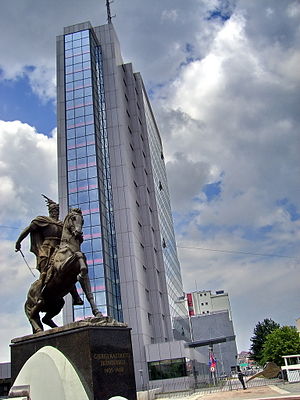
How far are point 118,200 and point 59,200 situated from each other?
8128mm

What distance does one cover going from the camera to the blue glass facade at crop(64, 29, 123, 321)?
53.7 m

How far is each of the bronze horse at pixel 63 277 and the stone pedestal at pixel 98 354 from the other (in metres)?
0.74

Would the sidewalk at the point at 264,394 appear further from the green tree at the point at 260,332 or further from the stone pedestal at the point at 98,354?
the green tree at the point at 260,332

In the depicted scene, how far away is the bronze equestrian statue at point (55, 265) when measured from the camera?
36.6 ft

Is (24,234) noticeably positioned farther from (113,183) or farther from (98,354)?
(113,183)

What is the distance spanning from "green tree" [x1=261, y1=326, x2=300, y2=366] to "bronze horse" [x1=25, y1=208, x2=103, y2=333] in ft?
136

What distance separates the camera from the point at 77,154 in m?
60.1

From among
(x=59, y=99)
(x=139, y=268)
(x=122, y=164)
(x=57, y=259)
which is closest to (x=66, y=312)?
(x=139, y=268)

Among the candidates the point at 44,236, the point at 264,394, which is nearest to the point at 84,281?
the point at 44,236

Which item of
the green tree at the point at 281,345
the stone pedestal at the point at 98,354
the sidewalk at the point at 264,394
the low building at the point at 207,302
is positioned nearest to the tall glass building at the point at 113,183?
the green tree at the point at 281,345

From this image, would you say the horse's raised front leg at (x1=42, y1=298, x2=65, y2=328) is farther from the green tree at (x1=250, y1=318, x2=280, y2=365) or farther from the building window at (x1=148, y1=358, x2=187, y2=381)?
the green tree at (x1=250, y1=318, x2=280, y2=365)

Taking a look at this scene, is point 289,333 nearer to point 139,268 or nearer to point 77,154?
point 139,268

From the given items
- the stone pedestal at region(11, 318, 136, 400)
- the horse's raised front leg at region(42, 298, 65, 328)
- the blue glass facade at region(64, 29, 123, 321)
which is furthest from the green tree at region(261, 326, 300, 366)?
the stone pedestal at region(11, 318, 136, 400)

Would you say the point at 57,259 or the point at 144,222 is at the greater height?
the point at 144,222
